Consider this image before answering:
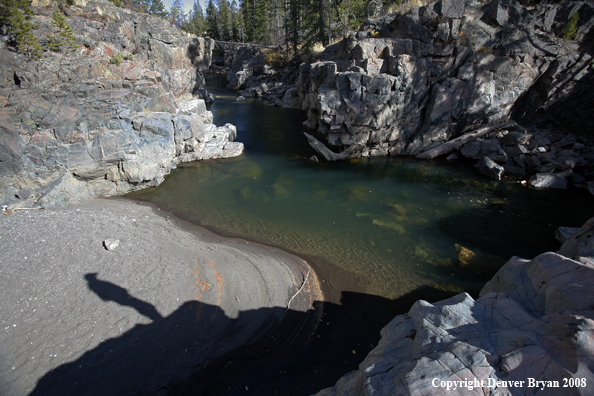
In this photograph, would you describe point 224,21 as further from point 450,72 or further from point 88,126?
point 88,126

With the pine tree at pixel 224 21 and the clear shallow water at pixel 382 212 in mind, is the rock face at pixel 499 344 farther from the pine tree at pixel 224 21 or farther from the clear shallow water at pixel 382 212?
the pine tree at pixel 224 21

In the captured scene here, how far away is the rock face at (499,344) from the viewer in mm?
3496

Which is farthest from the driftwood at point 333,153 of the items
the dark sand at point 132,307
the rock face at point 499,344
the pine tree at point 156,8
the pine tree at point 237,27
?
the pine tree at point 237,27

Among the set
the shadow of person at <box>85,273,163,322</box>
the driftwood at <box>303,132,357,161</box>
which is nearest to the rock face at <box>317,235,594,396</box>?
the shadow of person at <box>85,273,163,322</box>

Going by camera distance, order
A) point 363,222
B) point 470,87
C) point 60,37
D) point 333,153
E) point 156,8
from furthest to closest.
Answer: point 156,8 → point 333,153 → point 470,87 → point 60,37 → point 363,222

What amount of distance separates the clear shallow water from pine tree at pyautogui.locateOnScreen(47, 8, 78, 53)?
10468 millimetres

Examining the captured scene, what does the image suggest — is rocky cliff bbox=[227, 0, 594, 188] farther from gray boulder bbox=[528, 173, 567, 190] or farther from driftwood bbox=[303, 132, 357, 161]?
gray boulder bbox=[528, 173, 567, 190]

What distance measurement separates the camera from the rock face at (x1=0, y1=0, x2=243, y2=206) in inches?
476

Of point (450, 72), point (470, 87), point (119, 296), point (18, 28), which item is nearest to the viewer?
point (119, 296)

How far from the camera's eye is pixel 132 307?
725cm

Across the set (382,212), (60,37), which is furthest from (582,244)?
(60,37)

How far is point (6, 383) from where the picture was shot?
548cm

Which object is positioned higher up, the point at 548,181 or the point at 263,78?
the point at 263,78

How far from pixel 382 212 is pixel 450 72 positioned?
1338 cm
